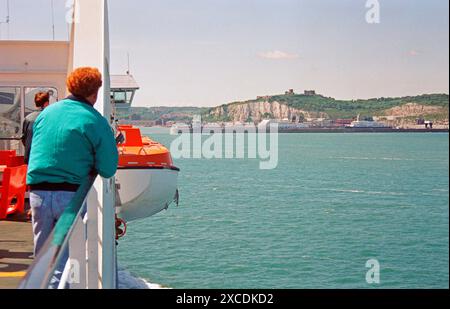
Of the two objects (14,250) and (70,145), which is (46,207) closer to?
(70,145)

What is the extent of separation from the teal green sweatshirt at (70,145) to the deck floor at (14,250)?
4.47 feet

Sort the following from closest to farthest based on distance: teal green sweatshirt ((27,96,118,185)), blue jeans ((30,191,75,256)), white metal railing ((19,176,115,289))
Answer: white metal railing ((19,176,115,289)), teal green sweatshirt ((27,96,118,185)), blue jeans ((30,191,75,256))

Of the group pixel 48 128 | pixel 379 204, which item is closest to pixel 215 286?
pixel 48 128

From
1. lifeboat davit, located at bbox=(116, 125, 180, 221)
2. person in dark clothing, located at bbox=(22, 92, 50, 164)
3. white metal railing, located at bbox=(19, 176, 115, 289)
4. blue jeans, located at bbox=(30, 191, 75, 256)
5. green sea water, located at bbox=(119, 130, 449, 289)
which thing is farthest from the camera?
green sea water, located at bbox=(119, 130, 449, 289)

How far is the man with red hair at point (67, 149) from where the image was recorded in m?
3.59

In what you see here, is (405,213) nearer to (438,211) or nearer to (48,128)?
(438,211)

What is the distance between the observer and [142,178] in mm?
12500

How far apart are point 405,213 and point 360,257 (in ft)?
49.6

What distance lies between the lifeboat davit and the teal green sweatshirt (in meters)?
8.32

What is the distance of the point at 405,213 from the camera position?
165ft

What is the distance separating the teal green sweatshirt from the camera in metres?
3.58

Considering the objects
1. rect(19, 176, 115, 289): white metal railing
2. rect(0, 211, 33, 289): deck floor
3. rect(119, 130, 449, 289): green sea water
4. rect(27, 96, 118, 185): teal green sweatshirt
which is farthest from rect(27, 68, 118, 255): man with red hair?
rect(119, 130, 449, 289): green sea water

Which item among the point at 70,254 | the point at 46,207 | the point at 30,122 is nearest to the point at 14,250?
the point at 30,122

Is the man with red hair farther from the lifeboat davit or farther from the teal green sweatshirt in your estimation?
the lifeboat davit
